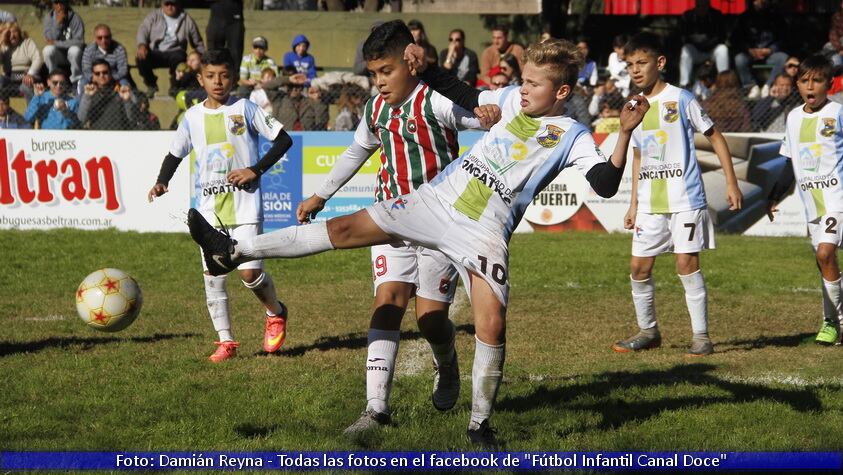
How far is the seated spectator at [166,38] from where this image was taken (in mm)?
19125

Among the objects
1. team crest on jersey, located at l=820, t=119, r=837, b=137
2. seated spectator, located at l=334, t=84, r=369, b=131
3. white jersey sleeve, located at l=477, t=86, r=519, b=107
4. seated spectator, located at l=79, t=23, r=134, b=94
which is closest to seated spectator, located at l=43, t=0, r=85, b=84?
seated spectator, located at l=79, t=23, r=134, b=94

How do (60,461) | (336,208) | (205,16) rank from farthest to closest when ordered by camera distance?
(205,16) < (336,208) < (60,461)

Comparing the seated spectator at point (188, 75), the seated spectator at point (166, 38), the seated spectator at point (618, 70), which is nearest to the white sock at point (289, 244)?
the seated spectator at point (188, 75)

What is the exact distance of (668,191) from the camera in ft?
27.0

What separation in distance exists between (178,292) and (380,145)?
526cm

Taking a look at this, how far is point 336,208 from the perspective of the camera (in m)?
15.3

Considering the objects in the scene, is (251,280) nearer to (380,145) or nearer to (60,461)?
(380,145)

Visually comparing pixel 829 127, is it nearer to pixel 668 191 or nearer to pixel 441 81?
pixel 668 191

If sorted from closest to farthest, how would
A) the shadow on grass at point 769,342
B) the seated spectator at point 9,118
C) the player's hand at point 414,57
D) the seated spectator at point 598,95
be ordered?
the player's hand at point 414,57 < the shadow on grass at point 769,342 < the seated spectator at point 9,118 < the seated spectator at point 598,95

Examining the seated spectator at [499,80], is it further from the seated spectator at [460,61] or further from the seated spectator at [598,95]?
the seated spectator at [598,95]

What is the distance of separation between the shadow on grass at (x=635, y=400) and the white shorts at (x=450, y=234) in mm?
1046

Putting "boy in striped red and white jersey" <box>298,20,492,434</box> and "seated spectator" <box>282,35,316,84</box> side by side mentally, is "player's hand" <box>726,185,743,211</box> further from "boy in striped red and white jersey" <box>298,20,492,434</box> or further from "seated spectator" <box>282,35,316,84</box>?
"seated spectator" <box>282,35,316,84</box>

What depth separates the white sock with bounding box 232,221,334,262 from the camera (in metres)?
5.24

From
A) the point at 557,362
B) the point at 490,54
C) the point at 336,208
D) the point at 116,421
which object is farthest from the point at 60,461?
the point at 490,54
